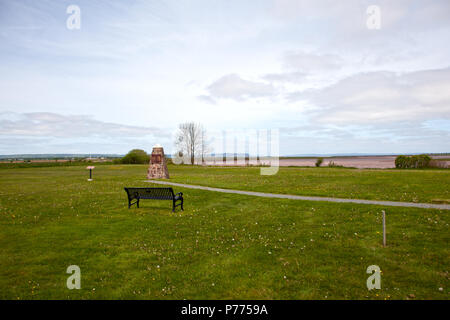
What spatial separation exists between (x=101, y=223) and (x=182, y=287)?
603 cm

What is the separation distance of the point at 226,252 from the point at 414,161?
134 ft

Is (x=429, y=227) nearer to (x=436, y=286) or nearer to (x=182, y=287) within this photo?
(x=436, y=286)

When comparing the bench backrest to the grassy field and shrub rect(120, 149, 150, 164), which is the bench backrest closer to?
the grassy field

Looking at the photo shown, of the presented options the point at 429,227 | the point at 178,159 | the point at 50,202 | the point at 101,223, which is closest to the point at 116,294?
the point at 101,223

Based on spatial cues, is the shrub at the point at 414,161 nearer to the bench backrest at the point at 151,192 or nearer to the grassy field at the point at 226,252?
the grassy field at the point at 226,252

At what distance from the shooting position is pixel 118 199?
1473cm

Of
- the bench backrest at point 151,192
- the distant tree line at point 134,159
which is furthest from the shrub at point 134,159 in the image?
the bench backrest at point 151,192

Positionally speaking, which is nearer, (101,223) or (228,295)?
(228,295)

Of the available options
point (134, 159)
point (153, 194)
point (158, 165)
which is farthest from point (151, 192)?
point (134, 159)

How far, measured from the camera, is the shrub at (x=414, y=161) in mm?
37000

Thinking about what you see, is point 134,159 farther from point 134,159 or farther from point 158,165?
point 158,165

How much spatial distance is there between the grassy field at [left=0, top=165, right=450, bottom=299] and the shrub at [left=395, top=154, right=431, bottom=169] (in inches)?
1314

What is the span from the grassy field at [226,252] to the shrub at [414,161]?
3336 cm

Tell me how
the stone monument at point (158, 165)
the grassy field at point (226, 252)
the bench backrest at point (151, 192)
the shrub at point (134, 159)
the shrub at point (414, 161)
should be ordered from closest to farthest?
the grassy field at point (226, 252) → the bench backrest at point (151, 192) → the stone monument at point (158, 165) → the shrub at point (414, 161) → the shrub at point (134, 159)
